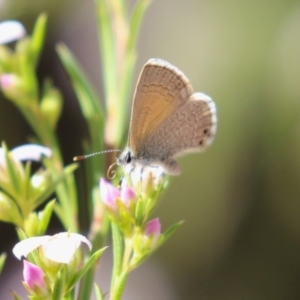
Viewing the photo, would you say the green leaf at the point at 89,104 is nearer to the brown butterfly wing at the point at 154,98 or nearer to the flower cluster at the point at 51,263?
the brown butterfly wing at the point at 154,98

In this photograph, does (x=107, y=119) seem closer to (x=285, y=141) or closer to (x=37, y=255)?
(x=37, y=255)

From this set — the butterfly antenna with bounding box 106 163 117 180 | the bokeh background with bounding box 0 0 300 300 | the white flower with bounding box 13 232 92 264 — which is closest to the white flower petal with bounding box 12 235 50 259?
the white flower with bounding box 13 232 92 264

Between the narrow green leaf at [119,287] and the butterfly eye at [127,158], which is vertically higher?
the butterfly eye at [127,158]

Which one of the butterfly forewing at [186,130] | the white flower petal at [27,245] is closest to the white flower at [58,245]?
the white flower petal at [27,245]

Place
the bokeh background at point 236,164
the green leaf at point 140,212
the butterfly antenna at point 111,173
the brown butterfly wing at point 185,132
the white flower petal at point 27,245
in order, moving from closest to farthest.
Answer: the white flower petal at point 27,245 → the green leaf at point 140,212 → the butterfly antenna at point 111,173 → the brown butterfly wing at point 185,132 → the bokeh background at point 236,164

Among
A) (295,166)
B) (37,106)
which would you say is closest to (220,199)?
(295,166)

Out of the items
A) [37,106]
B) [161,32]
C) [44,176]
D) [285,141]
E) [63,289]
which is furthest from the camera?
[161,32]
